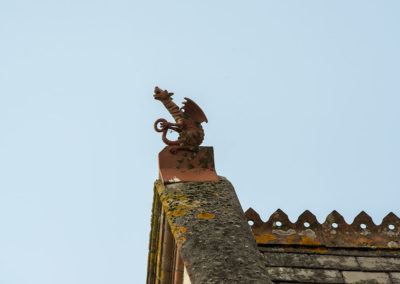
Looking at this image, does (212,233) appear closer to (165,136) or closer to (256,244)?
(256,244)

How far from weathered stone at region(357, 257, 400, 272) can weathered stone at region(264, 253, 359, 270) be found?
0.21 feet

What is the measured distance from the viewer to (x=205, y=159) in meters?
6.16

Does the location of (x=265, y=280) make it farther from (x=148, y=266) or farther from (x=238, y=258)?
(x=148, y=266)

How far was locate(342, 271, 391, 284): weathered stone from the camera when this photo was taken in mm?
5023

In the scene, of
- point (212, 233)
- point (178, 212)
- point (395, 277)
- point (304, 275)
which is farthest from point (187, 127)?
point (395, 277)

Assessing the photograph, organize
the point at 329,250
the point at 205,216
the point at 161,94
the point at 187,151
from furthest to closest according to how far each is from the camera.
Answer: the point at 161,94 < the point at 187,151 < the point at 329,250 < the point at 205,216

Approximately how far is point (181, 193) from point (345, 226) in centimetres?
133

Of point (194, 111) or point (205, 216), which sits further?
point (194, 111)

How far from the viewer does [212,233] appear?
504 centimetres

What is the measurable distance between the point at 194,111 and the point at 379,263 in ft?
6.62

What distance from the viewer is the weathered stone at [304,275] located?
4988mm

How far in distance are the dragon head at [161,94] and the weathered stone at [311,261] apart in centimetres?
189

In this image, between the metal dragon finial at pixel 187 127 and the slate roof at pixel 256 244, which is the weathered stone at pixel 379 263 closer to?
the slate roof at pixel 256 244

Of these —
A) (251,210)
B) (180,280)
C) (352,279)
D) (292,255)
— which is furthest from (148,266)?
(352,279)
